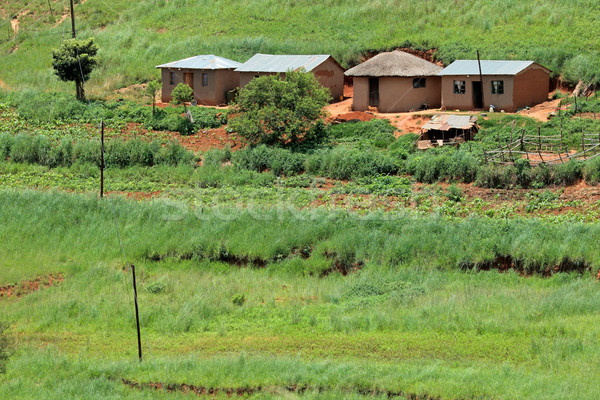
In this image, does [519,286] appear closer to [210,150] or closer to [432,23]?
[210,150]

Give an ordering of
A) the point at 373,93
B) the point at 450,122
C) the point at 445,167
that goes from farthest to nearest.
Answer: the point at 373,93, the point at 450,122, the point at 445,167

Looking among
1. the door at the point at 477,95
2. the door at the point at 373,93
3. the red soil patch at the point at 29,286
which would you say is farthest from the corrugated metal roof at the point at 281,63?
the red soil patch at the point at 29,286

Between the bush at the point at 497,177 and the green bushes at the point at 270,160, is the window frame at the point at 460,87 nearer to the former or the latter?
the green bushes at the point at 270,160

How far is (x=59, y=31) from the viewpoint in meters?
54.5

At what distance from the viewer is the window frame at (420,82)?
38.3 metres

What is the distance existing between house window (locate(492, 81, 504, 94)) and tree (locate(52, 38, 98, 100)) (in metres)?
19.8

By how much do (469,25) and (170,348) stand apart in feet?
110

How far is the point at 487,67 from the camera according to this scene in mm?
36875

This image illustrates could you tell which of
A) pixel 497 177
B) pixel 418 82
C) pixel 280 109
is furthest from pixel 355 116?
pixel 497 177

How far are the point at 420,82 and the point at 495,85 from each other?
3.66 metres

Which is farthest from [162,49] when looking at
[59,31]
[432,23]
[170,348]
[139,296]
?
[170,348]

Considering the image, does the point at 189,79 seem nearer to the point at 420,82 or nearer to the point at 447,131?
the point at 420,82

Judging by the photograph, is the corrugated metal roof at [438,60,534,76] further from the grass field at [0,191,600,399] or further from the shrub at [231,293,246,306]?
the shrub at [231,293,246,306]

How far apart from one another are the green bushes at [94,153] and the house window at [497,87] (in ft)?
44.9
